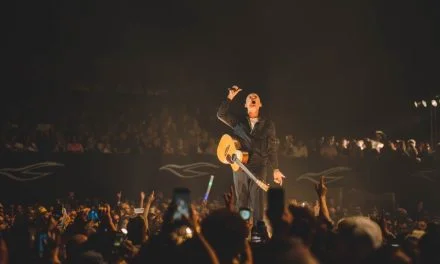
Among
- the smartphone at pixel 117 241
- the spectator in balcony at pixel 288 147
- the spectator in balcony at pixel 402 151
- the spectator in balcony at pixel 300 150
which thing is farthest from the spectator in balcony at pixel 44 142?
the spectator in balcony at pixel 402 151

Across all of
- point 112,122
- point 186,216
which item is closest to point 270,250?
point 186,216

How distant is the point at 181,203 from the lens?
15.4 feet

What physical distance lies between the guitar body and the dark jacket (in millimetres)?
105

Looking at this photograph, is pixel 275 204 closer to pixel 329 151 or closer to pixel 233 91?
pixel 233 91

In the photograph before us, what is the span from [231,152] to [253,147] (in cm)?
45

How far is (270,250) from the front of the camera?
425 cm

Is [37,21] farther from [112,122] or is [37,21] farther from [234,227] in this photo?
[234,227]

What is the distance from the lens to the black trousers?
11.0m

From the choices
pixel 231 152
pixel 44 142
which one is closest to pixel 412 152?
pixel 231 152

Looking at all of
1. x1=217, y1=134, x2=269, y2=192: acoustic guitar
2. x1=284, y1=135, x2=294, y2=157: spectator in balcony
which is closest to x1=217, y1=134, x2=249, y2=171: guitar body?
x1=217, y1=134, x2=269, y2=192: acoustic guitar

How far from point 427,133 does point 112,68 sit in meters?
13.7

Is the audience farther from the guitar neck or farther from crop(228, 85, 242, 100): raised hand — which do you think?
crop(228, 85, 242, 100): raised hand

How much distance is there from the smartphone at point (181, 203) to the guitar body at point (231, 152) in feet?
21.1

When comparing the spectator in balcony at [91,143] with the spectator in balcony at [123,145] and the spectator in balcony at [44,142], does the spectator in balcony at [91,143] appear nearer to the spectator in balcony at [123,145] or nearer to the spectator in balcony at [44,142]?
the spectator in balcony at [123,145]
